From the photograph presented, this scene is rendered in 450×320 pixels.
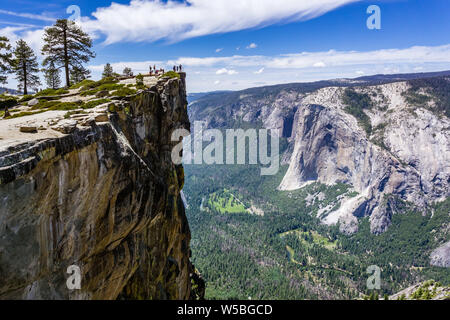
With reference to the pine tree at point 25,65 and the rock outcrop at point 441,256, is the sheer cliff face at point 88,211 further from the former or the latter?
the rock outcrop at point 441,256

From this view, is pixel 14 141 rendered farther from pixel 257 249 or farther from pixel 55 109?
pixel 257 249

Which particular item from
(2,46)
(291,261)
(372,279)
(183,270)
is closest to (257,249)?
(291,261)

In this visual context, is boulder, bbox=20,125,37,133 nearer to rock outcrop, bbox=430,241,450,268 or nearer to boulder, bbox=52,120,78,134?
boulder, bbox=52,120,78,134

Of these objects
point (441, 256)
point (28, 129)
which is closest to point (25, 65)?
point (28, 129)

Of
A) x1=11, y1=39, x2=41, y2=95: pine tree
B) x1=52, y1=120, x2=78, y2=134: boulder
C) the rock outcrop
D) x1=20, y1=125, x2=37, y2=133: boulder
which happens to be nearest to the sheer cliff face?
x1=52, y1=120, x2=78, y2=134: boulder

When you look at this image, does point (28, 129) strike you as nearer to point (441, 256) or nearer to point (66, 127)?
point (66, 127)
